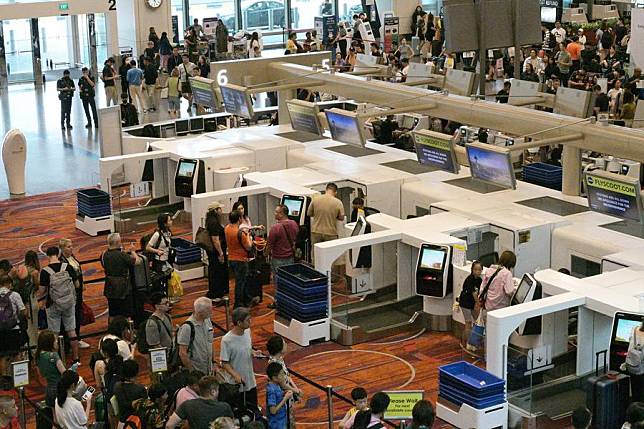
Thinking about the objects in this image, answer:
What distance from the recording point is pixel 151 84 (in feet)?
85.5

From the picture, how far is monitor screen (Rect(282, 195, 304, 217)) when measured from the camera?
48.2 ft

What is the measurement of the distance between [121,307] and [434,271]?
3280 millimetres

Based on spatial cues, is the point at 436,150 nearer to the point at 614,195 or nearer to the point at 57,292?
the point at 614,195

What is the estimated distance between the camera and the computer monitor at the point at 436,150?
14.3 metres

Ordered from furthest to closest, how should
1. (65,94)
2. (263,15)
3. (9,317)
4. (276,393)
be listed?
1. (263,15)
2. (65,94)
3. (9,317)
4. (276,393)

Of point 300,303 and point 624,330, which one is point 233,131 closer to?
point 300,303

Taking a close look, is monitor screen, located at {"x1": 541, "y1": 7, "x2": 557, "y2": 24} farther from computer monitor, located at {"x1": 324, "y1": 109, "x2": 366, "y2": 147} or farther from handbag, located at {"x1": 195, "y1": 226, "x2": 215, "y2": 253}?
handbag, located at {"x1": 195, "y1": 226, "x2": 215, "y2": 253}

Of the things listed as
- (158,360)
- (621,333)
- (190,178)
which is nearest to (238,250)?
(190,178)

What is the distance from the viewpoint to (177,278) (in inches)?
539

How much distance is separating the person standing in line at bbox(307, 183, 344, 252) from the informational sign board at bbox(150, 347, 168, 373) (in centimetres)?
445

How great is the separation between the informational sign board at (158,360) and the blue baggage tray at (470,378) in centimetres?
237

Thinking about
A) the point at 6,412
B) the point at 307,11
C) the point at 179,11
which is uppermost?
the point at 179,11

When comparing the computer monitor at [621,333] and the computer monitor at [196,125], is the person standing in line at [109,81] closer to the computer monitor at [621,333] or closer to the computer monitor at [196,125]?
the computer monitor at [196,125]

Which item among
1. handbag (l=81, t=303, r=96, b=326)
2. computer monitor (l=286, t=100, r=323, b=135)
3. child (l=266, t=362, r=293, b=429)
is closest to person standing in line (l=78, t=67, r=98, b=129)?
computer monitor (l=286, t=100, r=323, b=135)
